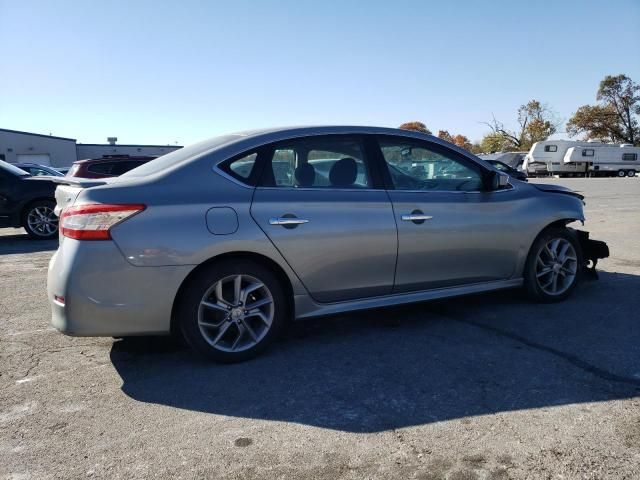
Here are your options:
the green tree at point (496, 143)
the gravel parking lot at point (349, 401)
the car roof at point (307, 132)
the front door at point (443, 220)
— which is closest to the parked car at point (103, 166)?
the gravel parking lot at point (349, 401)

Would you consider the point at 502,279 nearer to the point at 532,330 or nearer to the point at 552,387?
the point at 532,330

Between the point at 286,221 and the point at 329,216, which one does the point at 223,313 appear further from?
the point at 329,216

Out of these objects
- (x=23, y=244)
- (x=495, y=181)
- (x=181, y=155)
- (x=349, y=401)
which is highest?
(x=181, y=155)

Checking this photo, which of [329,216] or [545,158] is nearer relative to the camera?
[329,216]

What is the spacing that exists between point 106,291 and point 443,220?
2.59 meters

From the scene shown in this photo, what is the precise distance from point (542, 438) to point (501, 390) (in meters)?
0.55

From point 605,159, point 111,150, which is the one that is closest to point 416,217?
point 605,159

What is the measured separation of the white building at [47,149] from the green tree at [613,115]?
50595mm

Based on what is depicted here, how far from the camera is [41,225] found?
1008 centimetres

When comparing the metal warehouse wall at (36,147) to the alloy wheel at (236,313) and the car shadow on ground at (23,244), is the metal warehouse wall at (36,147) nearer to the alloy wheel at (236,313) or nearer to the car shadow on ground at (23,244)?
the car shadow on ground at (23,244)

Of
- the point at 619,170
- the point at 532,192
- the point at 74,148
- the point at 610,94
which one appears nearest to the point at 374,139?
the point at 532,192

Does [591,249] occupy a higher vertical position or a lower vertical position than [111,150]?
lower

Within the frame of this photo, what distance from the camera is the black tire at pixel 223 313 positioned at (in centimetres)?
356

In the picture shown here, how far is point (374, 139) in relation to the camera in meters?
4.34
